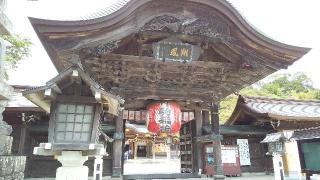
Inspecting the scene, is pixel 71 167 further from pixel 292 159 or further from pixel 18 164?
pixel 292 159

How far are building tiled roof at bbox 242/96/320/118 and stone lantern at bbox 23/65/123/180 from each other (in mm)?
10080

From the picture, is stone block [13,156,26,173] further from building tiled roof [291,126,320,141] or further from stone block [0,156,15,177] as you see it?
building tiled roof [291,126,320,141]

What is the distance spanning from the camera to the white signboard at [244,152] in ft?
42.4

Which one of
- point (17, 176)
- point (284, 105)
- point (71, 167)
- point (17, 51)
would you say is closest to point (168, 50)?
point (71, 167)

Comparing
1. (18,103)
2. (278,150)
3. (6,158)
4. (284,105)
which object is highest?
(284,105)

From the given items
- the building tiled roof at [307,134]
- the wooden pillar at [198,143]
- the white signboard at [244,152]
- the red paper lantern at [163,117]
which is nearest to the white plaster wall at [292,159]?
the white signboard at [244,152]

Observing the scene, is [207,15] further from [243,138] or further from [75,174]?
[243,138]

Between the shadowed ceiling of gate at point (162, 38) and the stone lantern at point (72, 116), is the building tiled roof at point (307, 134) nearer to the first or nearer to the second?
the shadowed ceiling of gate at point (162, 38)

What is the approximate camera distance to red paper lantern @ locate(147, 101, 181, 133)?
27.6 feet

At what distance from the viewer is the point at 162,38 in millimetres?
7688

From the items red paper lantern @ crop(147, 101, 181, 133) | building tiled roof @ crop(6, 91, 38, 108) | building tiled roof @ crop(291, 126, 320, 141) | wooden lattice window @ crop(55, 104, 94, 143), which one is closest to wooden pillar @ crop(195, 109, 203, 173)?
red paper lantern @ crop(147, 101, 181, 133)

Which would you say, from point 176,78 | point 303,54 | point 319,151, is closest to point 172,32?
point 176,78

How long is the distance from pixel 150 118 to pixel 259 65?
360cm

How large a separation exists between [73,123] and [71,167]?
72cm
